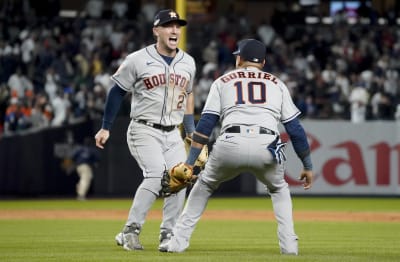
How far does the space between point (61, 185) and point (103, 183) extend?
92cm

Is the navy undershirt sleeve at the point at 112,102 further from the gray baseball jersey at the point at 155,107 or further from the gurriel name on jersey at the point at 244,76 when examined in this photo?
the gurriel name on jersey at the point at 244,76

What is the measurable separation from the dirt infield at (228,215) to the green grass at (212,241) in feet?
2.53

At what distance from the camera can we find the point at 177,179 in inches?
374

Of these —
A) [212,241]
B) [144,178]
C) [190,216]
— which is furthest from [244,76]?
[212,241]

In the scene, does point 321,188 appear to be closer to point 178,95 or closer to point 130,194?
point 130,194

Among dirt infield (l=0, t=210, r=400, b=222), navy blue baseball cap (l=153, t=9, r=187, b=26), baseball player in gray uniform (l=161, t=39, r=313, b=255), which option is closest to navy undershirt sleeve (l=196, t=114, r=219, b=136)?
baseball player in gray uniform (l=161, t=39, r=313, b=255)

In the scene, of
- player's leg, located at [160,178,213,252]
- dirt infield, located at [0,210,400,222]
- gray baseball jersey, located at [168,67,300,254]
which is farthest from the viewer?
dirt infield, located at [0,210,400,222]

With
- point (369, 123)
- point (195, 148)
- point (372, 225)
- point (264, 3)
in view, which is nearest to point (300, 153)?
point (195, 148)

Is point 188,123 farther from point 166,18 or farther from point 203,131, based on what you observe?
point 203,131

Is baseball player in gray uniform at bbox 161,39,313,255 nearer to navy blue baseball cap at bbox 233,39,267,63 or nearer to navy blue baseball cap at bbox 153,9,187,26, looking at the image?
navy blue baseball cap at bbox 233,39,267,63

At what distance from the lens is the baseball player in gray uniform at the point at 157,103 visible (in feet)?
33.2

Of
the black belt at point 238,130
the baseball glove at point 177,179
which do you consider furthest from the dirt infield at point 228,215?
the black belt at point 238,130

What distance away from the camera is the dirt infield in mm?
16781

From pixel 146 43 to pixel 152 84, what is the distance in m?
18.3
